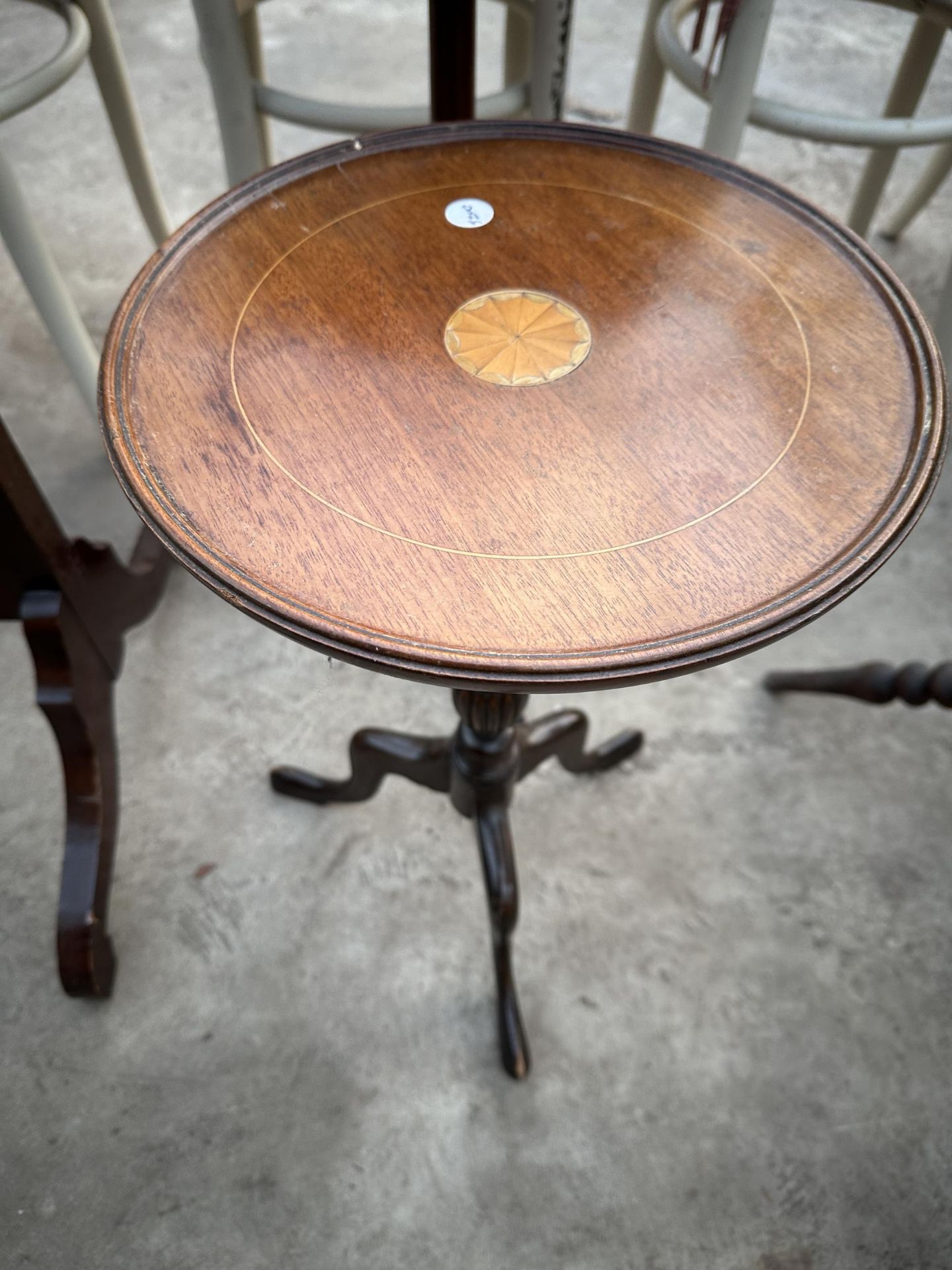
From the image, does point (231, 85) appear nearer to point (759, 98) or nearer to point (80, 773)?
point (759, 98)

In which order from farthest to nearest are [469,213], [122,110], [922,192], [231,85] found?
1. [922,192]
2. [122,110]
3. [231,85]
4. [469,213]

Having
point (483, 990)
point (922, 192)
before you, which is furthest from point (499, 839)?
point (922, 192)

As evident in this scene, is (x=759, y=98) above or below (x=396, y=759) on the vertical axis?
above

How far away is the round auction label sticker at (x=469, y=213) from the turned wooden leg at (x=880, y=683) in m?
0.99

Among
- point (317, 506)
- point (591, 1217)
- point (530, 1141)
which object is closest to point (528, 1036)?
point (530, 1141)

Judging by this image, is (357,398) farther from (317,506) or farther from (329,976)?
(329,976)

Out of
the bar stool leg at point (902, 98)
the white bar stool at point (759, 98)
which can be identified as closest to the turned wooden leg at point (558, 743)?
the white bar stool at point (759, 98)

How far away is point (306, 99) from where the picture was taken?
1.58m

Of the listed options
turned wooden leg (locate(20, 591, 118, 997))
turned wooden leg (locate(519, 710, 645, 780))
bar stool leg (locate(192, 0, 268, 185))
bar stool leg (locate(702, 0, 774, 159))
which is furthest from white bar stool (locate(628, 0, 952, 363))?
turned wooden leg (locate(20, 591, 118, 997))

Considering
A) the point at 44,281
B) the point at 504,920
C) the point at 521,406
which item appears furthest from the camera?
the point at 44,281

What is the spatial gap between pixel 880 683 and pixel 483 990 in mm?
851

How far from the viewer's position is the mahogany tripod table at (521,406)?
78cm

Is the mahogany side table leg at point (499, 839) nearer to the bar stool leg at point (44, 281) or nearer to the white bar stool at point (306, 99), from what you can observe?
the bar stool leg at point (44, 281)

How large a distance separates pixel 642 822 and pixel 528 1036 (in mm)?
424
